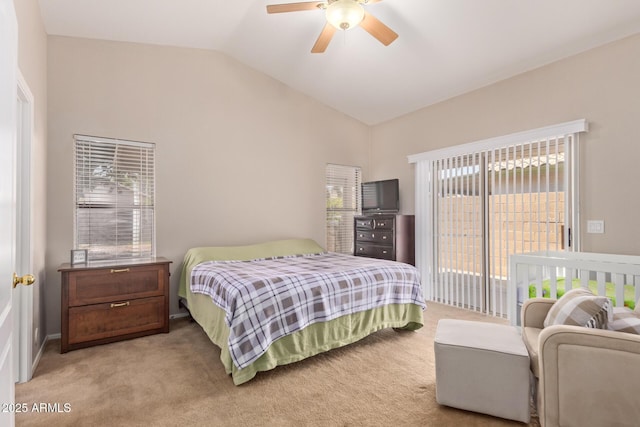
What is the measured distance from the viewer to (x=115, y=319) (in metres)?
3.08

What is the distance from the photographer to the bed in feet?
7.74

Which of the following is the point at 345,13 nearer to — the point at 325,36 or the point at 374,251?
the point at 325,36

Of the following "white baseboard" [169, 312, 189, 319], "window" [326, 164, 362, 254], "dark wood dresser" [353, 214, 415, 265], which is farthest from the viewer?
"window" [326, 164, 362, 254]

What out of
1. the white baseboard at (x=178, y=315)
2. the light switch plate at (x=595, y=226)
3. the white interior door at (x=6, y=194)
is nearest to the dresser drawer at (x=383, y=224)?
the light switch plate at (x=595, y=226)

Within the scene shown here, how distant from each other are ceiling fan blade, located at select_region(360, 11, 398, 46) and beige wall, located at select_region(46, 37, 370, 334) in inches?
87.9

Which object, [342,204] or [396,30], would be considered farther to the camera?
[342,204]

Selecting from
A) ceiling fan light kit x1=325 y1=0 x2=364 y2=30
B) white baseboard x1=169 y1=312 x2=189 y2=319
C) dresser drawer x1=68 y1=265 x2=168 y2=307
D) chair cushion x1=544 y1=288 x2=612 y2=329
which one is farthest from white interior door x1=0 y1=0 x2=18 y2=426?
white baseboard x1=169 y1=312 x2=189 y2=319

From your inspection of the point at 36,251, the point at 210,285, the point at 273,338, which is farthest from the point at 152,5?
the point at 273,338

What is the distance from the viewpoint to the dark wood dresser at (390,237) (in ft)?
15.0

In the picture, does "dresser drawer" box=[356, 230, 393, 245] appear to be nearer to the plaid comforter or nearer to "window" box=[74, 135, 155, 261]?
the plaid comforter

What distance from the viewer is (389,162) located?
210 inches

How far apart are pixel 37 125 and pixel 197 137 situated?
1551 millimetres

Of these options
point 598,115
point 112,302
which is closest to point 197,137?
point 112,302

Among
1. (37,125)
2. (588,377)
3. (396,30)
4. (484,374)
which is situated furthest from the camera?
(396,30)
